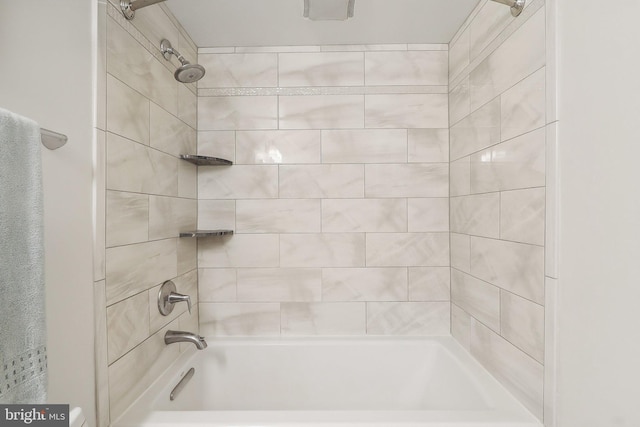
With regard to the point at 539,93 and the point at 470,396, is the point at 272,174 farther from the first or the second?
the point at 470,396

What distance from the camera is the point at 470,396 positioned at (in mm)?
1362

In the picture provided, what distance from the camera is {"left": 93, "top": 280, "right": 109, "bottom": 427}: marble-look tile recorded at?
102cm

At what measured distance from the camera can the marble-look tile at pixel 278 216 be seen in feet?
6.06

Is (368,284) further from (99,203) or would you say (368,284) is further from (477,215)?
(99,203)

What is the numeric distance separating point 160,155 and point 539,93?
1.44 metres

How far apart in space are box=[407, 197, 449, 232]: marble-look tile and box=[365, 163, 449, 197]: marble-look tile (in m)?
0.04

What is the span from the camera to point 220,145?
186 cm

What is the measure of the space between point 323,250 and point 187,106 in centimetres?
104

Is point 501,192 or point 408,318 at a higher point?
point 501,192

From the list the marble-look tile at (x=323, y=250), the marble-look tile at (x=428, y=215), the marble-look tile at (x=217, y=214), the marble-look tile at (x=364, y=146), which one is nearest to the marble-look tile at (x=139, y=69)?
the marble-look tile at (x=217, y=214)

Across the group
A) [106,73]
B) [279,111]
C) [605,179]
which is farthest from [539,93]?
[106,73]

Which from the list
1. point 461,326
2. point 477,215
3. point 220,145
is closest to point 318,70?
point 220,145

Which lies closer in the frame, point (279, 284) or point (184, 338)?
point (184, 338)

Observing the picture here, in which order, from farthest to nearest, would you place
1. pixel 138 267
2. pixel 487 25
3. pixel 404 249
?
pixel 404 249 → pixel 487 25 → pixel 138 267
